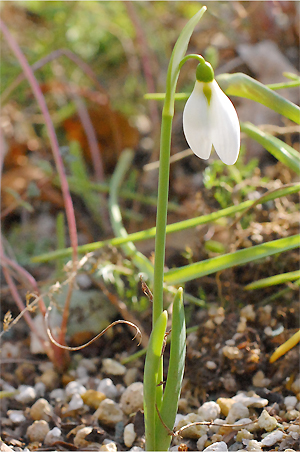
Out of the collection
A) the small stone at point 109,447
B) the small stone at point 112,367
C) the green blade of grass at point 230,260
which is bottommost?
the small stone at point 109,447

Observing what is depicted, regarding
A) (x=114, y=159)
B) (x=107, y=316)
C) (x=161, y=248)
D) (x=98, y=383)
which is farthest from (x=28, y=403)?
(x=114, y=159)

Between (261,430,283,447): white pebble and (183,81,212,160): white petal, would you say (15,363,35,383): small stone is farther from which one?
(183,81,212,160): white petal

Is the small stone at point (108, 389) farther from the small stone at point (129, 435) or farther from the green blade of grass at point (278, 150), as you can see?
the green blade of grass at point (278, 150)

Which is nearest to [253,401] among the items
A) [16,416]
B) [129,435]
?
[129,435]

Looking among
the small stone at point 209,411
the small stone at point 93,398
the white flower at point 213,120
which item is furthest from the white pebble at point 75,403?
the white flower at point 213,120

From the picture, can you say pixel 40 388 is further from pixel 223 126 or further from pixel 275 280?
pixel 223 126

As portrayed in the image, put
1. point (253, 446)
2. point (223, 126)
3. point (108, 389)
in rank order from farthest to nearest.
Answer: point (108, 389)
point (253, 446)
point (223, 126)
